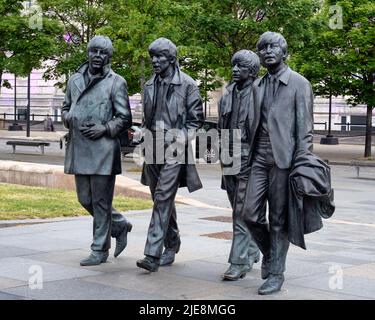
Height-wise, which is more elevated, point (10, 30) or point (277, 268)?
point (10, 30)

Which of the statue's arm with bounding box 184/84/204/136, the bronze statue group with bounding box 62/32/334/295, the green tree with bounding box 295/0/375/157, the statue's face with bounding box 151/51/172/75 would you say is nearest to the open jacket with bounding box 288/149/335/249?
the bronze statue group with bounding box 62/32/334/295

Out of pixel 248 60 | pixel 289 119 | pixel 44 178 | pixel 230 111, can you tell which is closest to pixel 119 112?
pixel 230 111

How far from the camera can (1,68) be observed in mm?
29359

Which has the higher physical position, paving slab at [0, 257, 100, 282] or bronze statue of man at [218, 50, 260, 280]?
bronze statue of man at [218, 50, 260, 280]

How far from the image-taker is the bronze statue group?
23.2 feet

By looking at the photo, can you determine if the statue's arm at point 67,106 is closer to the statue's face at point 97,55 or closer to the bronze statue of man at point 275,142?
the statue's face at point 97,55

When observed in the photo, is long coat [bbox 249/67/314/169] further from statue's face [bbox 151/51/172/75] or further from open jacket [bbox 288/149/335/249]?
statue's face [bbox 151/51/172/75]

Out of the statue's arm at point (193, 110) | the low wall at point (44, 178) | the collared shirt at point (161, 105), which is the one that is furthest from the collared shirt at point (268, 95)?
the low wall at point (44, 178)

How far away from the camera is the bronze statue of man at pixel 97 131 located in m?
8.14

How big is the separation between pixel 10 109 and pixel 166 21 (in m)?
42.8

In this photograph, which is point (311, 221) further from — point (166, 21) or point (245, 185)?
point (166, 21)

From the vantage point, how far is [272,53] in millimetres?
7066

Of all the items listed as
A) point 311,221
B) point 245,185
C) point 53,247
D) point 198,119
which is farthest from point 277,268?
point 53,247

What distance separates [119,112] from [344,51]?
992 inches
